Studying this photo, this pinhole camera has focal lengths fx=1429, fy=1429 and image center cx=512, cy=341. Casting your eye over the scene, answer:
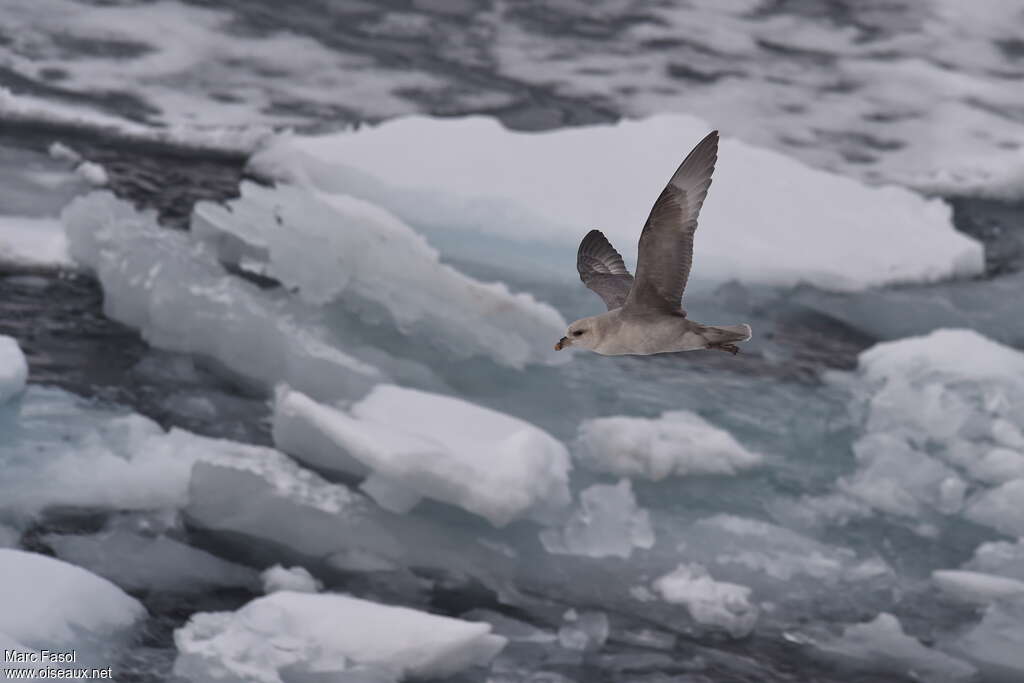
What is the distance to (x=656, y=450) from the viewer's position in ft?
22.9

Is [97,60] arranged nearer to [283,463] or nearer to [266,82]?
[266,82]

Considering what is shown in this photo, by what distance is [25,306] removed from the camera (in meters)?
7.56

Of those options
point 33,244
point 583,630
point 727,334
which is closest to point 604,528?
point 583,630

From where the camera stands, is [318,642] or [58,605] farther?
[318,642]

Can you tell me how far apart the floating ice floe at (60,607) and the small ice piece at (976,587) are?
3.55m

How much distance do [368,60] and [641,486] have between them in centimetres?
574

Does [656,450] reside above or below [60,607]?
above

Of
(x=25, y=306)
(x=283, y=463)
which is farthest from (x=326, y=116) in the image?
(x=283, y=463)

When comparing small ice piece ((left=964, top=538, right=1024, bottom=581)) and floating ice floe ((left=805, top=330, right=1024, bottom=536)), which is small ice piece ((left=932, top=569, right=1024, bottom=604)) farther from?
floating ice floe ((left=805, top=330, right=1024, bottom=536))

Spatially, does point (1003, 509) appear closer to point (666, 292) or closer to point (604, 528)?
point (604, 528)

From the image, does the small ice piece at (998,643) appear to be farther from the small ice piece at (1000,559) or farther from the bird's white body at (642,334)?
the bird's white body at (642,334)

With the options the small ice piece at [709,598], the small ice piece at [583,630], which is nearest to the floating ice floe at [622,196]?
the small ice piece at [709,598]

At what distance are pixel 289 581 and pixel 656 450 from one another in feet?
6.56

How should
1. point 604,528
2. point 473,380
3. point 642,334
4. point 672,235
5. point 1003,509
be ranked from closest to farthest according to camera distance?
point 672,235 → point 642,334 → point 604,528 → point 1003,509 → point 473,380
